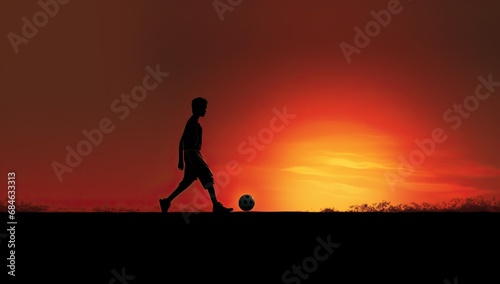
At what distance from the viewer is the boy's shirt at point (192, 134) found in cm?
1698

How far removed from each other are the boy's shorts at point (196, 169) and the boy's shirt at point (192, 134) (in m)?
0.15

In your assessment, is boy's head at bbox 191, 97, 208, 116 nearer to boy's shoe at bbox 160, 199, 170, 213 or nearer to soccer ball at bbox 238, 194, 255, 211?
boy's shoe at bbox 160, 199, 170, 213
